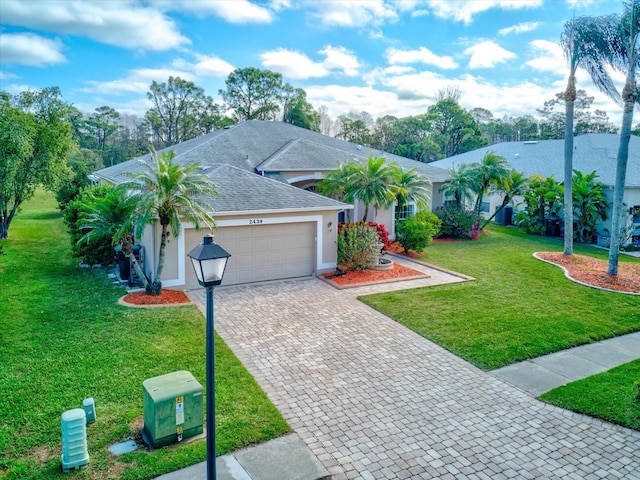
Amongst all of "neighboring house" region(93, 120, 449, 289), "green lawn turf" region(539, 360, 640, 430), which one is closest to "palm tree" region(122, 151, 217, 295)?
"neighboring house" region(93, 120, 449, 289)

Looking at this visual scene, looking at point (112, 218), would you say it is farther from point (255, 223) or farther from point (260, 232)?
point (260, 232)

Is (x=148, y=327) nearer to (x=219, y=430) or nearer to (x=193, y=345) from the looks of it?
(x=193, y=345)

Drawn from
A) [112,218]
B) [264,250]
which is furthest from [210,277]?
[264,250]

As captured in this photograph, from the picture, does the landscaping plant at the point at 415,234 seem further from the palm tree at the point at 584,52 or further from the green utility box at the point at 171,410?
the green utility box at the point at 171,410

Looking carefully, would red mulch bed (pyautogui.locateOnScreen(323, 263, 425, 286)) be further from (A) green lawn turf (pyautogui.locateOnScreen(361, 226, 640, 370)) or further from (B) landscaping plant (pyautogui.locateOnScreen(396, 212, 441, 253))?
(B) landscaping plant (pyautogui.locateOnScreen(396, 212, 441, 253))

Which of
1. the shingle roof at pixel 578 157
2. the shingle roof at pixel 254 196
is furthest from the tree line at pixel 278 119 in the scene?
the shingle roof at pixel 254 196

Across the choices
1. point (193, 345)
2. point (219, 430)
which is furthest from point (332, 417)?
point (193, 345)
